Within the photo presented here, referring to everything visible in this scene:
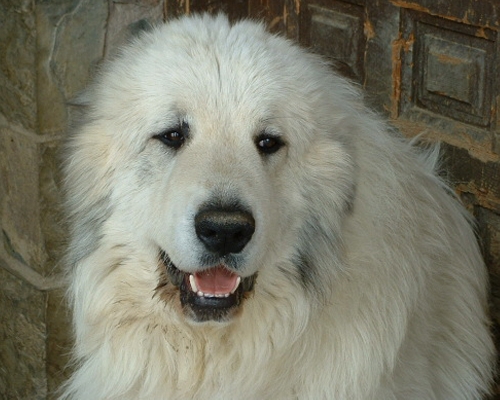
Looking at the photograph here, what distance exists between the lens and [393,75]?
4410 mm

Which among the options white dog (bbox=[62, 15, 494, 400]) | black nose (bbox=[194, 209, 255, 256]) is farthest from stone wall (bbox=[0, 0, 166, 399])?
black nose (bbox=[194, 209, 255, 256])

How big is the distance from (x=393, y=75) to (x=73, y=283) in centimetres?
163

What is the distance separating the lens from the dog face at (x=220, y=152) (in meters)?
3.08

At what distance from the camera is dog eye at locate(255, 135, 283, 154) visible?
324 cm

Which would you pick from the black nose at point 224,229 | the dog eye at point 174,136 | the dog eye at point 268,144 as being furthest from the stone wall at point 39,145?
the black nose at point 224,229

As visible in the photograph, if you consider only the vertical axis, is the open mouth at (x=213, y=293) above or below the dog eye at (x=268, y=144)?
below

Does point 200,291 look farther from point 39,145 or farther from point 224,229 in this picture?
point 39,145

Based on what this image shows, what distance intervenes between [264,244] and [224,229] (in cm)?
17

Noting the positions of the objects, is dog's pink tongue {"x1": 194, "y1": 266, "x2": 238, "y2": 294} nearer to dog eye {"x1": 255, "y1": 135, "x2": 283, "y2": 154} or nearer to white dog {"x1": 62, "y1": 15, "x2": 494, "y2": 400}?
white dog {"x1": 62, "y1": 15, "x2": 494, "y2": 400}

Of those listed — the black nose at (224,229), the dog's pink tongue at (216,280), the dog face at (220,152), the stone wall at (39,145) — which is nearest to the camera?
the black nose at (224,229)

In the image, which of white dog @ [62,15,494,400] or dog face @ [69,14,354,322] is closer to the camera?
dog face @ [69,14,354,322]

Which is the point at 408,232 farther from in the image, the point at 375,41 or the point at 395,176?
the point at 375,41

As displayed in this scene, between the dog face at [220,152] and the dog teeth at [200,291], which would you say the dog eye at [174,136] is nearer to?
the dog face at [220,152]

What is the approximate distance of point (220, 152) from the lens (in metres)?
3.12
